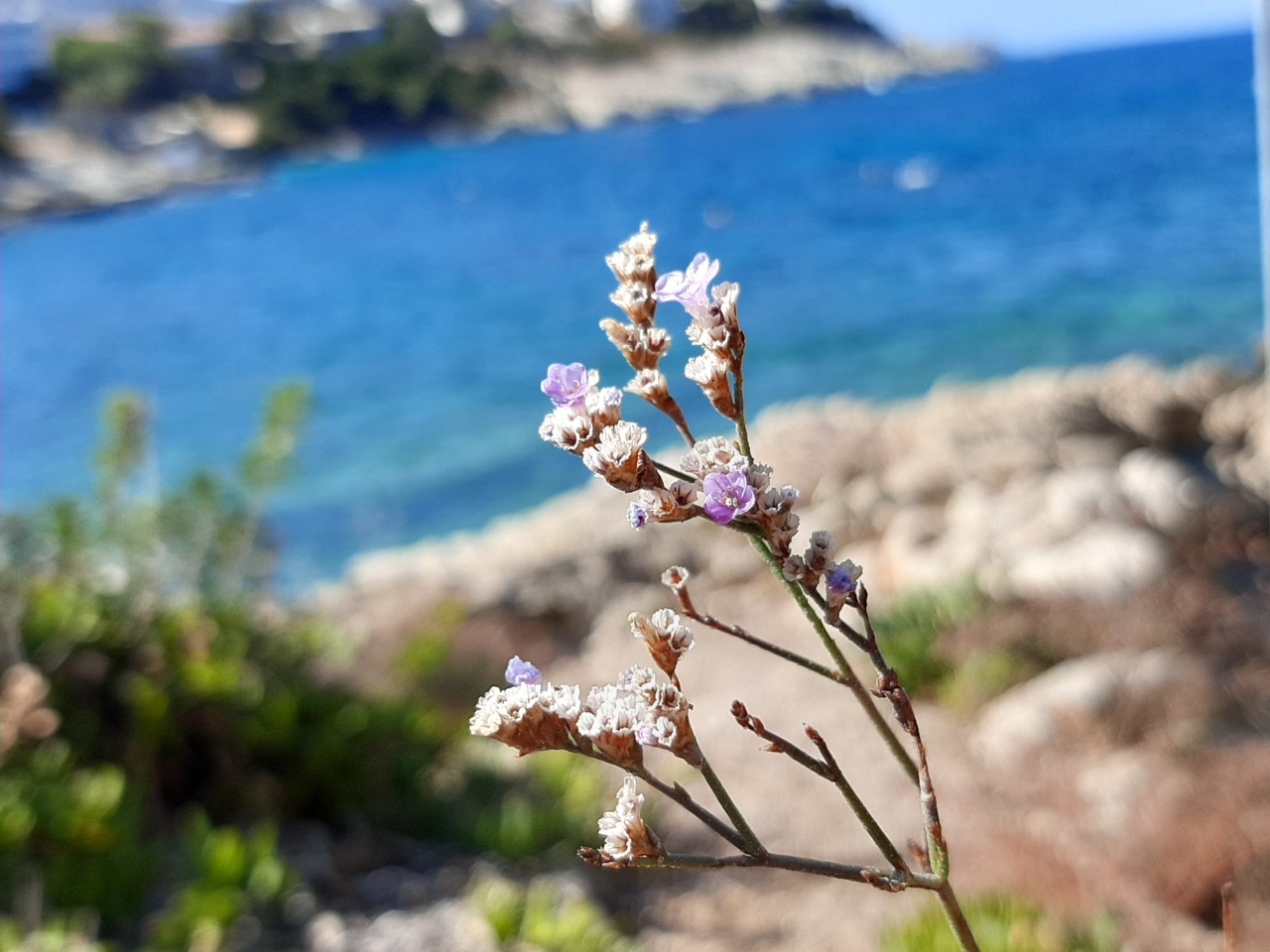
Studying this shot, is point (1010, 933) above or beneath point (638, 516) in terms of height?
beneath

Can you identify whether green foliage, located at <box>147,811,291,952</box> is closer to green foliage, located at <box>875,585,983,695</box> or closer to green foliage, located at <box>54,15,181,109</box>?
green foliage, located at <box>875,585,983,695</box>

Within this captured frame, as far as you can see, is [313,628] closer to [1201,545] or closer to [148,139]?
[1201,545]

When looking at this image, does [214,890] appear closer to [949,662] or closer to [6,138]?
[949,662]

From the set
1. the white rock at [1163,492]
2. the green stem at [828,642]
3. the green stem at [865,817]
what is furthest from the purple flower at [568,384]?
the white rock at [1163,492]

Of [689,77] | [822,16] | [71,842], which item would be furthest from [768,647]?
[689,77]

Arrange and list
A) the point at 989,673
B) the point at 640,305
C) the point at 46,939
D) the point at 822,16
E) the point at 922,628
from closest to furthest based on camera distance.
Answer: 1. the point at 640,305
2. the point at 46,939
3. the point at 989,673
4. the point at 922,628
5. the point at 822,16

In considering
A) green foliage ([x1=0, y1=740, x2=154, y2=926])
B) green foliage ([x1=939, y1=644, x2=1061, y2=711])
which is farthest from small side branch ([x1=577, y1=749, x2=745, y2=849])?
green foliage ([x1=939, y1=644, x2=1061, y2=711])
